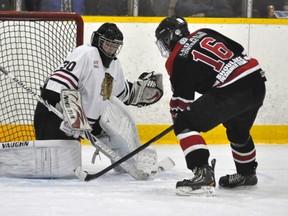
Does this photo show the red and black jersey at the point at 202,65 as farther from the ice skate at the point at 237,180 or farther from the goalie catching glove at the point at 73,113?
the goalie catching glove at the point at 73,113

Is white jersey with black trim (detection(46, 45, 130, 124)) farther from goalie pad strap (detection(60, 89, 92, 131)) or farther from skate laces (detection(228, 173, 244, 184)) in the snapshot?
skate laces (detection(228, 173, 244, 184))

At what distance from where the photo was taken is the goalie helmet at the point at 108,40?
418 cm

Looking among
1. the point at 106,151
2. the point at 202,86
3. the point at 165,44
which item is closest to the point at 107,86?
the point at 106,151

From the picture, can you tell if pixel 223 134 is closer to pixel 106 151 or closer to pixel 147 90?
pixel 147 90

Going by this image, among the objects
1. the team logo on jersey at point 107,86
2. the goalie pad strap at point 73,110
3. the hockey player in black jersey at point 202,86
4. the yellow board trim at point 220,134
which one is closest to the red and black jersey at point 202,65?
the hockey player in black jersey at point 202,86

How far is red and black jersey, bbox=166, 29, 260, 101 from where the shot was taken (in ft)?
11.3

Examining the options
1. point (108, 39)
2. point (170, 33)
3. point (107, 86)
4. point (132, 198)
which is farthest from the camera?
point (107, 86)

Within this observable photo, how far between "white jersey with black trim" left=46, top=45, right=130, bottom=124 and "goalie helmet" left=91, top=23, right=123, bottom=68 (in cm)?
4

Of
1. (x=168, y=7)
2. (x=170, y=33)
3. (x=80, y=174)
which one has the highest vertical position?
(x=170, y=33)

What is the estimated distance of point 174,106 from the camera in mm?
3490

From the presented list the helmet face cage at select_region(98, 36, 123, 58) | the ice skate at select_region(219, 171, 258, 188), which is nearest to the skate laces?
the ice skate at select_region(219, 171, 258, 188)

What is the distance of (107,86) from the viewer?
4348 mm

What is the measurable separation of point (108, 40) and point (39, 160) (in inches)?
28.6

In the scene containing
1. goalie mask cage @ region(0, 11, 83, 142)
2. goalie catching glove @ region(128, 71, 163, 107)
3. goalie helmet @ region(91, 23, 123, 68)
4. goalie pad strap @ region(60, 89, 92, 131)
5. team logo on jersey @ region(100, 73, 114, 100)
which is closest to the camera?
goalie pad strap @ region(60, 89, 92, 131)
